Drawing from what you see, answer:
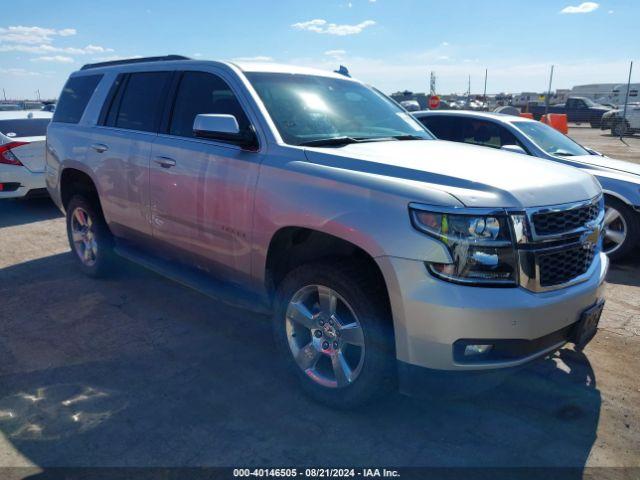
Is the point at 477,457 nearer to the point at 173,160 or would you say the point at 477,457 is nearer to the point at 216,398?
the point at 216,398

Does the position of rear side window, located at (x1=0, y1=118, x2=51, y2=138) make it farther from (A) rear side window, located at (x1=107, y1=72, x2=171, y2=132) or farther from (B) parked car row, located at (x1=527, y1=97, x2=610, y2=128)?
(B) parked car row, located at (x1=527, y1=97, x2=610, y2=128)

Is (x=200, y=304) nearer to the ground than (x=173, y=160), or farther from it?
nearer to the ground

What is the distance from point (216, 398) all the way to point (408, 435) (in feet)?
3.87

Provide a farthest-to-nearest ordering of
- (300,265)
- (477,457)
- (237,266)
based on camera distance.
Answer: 1. (237,266)
2. (300,265)
3. (477,457)

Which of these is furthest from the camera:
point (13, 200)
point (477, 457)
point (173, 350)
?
point (13, 200)

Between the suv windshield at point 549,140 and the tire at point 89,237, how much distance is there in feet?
16.3

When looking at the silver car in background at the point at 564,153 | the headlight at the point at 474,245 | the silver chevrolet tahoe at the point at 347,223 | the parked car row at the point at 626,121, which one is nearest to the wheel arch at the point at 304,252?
the silver chevrolet tahoe at the point at 347,223

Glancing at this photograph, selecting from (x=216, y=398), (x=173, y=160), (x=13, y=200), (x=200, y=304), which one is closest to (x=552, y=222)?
(x=216, y=398)

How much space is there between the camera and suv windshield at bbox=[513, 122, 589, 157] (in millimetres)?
6648

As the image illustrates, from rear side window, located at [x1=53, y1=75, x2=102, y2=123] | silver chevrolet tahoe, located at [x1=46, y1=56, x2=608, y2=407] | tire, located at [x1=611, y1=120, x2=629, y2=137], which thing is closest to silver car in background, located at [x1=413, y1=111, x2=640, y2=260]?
silver chevrolet tahoe, located at [x1=46, y1=56, x2=608, y2=407]

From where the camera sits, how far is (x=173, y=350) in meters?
3.98

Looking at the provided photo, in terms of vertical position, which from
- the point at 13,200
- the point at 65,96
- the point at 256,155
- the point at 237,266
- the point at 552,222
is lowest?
the point at 13,200

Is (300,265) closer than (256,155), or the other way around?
(300,265)

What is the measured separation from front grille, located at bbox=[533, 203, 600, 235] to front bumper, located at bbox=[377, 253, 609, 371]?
32 centimetres
